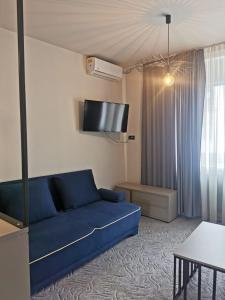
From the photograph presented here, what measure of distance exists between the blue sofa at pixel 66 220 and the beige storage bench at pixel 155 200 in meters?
0.58

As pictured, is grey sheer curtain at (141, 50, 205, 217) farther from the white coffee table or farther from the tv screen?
the white coffee table

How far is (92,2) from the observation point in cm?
228

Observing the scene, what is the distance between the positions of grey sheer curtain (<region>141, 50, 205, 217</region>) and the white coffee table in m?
1.48

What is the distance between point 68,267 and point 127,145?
8.74ft

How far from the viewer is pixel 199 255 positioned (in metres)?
1.87

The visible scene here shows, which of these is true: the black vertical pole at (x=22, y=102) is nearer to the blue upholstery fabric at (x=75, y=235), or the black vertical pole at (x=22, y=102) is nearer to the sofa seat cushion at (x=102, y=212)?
the blue upholstery fabric at (x=75, y=235)

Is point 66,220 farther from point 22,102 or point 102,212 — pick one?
point 22,102

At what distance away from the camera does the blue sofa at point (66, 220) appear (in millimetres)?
2133

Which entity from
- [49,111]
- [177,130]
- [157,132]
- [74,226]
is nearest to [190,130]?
[177,130]

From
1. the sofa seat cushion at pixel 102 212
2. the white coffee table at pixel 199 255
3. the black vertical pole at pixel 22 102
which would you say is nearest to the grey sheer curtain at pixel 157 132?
the sofa seat cushion at pixel 102 212

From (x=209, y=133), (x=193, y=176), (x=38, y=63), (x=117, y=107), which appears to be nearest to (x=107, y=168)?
(x=117, y=107)

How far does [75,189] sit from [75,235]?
37.2 inches

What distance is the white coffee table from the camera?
1778 millimetres

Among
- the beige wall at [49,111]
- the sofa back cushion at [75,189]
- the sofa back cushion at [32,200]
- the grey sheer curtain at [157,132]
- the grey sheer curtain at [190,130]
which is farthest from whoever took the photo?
the grey sheer curtain at [157,132]
